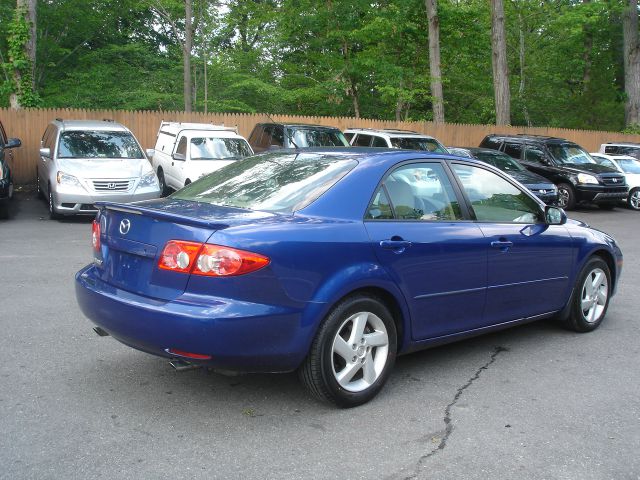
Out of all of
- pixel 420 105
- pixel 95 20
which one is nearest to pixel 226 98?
Result: pixel 95 20

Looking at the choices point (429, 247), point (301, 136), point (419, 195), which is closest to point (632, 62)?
point (301, 136)

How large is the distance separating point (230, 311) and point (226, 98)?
26452mm

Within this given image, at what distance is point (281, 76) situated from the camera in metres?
31.2

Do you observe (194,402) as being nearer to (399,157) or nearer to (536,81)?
(399,157)

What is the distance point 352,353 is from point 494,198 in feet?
6.39

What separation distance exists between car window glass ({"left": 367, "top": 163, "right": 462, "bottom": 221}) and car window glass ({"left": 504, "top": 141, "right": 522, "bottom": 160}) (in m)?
15.0

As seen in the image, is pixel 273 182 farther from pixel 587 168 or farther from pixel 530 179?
pixel 587 168

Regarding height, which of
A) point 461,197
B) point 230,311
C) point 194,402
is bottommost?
point 194,402

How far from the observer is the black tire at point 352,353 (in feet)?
13.5

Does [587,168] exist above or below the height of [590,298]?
above

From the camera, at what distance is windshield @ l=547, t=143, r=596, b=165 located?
1883 centimetres

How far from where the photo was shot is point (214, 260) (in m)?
3.77

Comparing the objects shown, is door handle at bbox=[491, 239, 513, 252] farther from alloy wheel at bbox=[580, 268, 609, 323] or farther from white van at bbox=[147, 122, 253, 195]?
white van at bbox=[147, 122, 253, 195]

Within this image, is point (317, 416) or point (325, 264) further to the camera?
point (317, 416)
